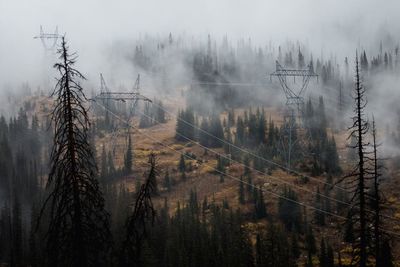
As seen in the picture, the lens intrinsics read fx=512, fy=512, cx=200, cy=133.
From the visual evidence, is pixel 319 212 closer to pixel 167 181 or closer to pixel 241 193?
pixel 241 193

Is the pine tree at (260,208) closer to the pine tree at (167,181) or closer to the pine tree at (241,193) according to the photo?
the pine tree at (241,193)

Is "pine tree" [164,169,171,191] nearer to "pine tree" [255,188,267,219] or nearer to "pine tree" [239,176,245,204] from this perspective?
"pine tree" [239,176,245,204]

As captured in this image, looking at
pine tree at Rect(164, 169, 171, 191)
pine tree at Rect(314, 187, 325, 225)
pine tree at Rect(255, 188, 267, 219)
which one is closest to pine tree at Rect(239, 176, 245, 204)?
pine tree at Rect(255, 188, 267, 219)

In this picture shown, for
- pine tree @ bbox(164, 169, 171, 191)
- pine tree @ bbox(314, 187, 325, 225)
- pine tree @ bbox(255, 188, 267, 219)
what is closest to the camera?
pine tree @ bbox(314, 187, 325, 225)

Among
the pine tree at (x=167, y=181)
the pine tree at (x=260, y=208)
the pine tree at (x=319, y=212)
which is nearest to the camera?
the pine tree at (x=319, y=212)

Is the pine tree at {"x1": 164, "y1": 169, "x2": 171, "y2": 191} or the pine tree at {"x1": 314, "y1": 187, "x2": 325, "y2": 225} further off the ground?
the pine tree at {"x1": 164, "y1": 169, "x2": 171, "y2": 191}

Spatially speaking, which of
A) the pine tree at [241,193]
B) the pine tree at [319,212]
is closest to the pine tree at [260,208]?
the pine tree at [241,193]

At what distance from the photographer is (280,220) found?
158m

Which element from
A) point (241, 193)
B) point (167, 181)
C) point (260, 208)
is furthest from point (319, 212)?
point (167, 181)

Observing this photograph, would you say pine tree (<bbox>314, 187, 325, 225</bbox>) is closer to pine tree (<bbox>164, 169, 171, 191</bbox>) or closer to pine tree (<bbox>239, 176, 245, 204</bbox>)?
pine tree (<bbox>239, 176, 245, 204</bbox>)

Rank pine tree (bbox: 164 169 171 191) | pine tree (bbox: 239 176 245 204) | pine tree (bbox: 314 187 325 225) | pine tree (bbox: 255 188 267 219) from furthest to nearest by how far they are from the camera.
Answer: pine tree (bbox: 164 169 171 191), pine tree (bbox: 239 176 245 204), pine tree (bbox: 255 188 267 219), pine tree (bbox: 314 187 325 225)

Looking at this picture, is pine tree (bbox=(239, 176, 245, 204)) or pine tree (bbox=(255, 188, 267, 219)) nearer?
pine tree (bbox=(255, 188, 267, 219))

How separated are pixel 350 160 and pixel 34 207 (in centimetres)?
11809

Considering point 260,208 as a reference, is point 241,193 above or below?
above
